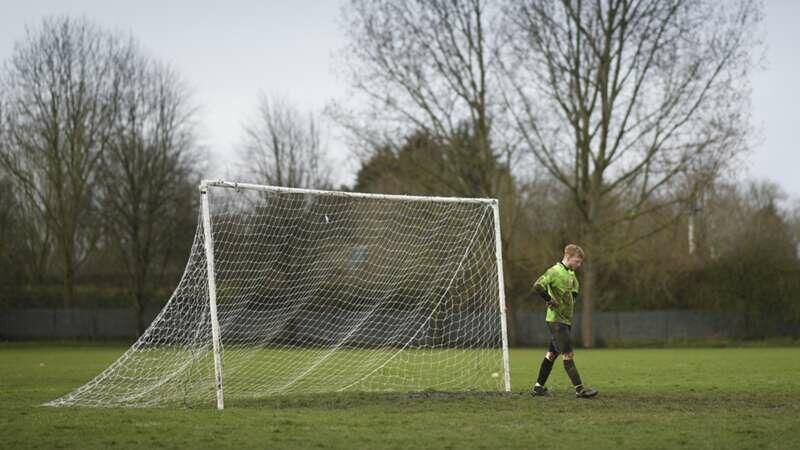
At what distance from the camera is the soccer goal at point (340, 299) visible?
633 inches

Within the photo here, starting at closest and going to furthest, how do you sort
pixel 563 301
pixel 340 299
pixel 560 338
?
pixel 560 338 → pixel 563 301 → pixel 340 299

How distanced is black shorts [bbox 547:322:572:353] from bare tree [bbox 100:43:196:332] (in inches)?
1361

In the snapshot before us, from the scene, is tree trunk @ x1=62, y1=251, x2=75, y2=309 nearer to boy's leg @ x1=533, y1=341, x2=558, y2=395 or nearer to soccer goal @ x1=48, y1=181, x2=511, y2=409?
soccer goal @ x1=48, y1=181, x2=511, y2=409

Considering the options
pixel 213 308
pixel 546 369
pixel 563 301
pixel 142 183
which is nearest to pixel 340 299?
pixel 546 369

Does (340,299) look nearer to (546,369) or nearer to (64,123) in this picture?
(546,369)

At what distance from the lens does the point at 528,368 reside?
2119cm

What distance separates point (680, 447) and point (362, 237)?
13.5 metres

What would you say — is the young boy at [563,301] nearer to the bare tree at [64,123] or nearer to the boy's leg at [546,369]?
the boy's leg at [546,369]

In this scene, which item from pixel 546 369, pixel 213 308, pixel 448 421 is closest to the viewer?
pixel 448 421

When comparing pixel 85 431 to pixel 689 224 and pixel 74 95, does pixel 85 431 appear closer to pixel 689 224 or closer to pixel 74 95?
pixel 74 95

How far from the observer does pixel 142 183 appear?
4541cm

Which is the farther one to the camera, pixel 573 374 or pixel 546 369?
pixel 546 369

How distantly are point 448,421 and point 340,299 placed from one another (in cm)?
954

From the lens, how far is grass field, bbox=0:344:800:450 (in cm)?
874
